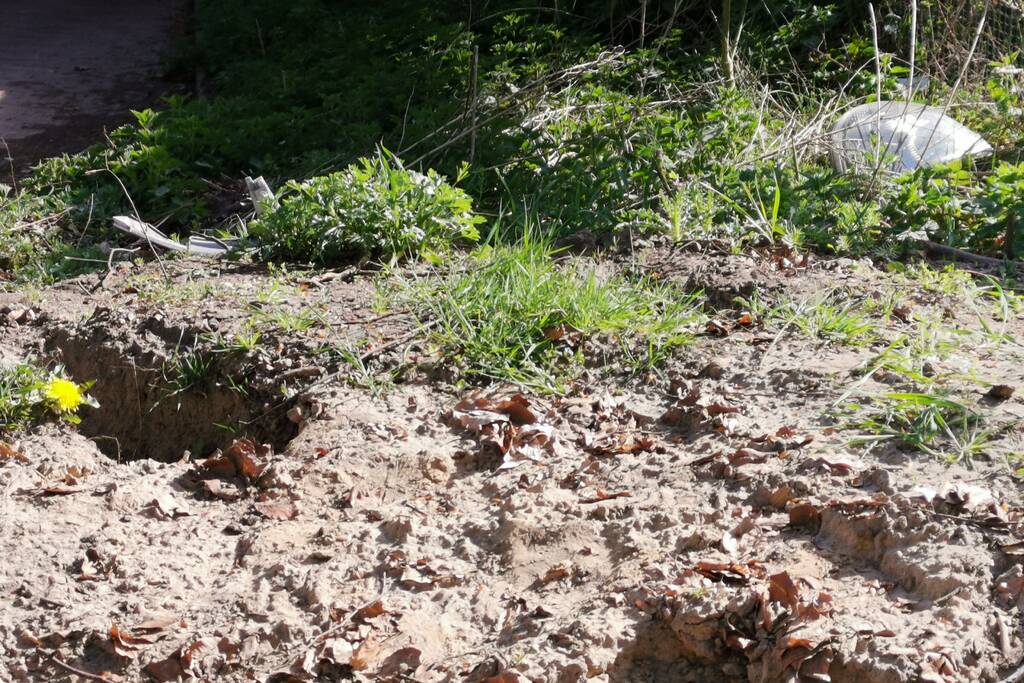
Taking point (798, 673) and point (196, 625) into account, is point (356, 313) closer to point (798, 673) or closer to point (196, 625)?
point (196, 625)

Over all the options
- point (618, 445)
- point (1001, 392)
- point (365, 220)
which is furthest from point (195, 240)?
point (1001, 392)

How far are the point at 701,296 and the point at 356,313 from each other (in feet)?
4.81

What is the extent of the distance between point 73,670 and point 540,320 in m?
2.12

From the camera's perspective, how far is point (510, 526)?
3277mm

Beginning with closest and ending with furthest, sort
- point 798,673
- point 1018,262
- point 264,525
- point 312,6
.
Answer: point 798,673
point 264,525
point 1018,262
point 312,6

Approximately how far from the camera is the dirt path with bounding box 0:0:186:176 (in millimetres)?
9000

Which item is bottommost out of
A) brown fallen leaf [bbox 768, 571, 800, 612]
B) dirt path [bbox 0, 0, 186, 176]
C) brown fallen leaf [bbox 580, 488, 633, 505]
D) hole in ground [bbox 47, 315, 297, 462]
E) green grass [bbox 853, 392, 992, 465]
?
dirt path [bbox 0, 0, 186, 176]

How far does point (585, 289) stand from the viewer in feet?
14.7

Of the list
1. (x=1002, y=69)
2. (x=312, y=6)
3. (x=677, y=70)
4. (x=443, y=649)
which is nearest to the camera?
(x=443, y=649)

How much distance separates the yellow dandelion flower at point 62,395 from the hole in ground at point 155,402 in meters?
0.24

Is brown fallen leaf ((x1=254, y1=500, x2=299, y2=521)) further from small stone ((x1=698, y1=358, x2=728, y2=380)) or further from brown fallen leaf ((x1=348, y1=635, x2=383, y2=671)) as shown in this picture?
small stone ((x1=698, y1=358, x2=728, y2=380))

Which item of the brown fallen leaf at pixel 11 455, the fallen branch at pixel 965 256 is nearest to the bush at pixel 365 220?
the brown fallen leaf at pixel 11 455

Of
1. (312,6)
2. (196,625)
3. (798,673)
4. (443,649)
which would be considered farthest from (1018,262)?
(312,6)

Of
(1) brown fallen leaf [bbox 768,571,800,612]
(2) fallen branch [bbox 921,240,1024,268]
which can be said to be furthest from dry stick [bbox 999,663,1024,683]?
(2) fallen branch [bbox 921,240,1024,268]
